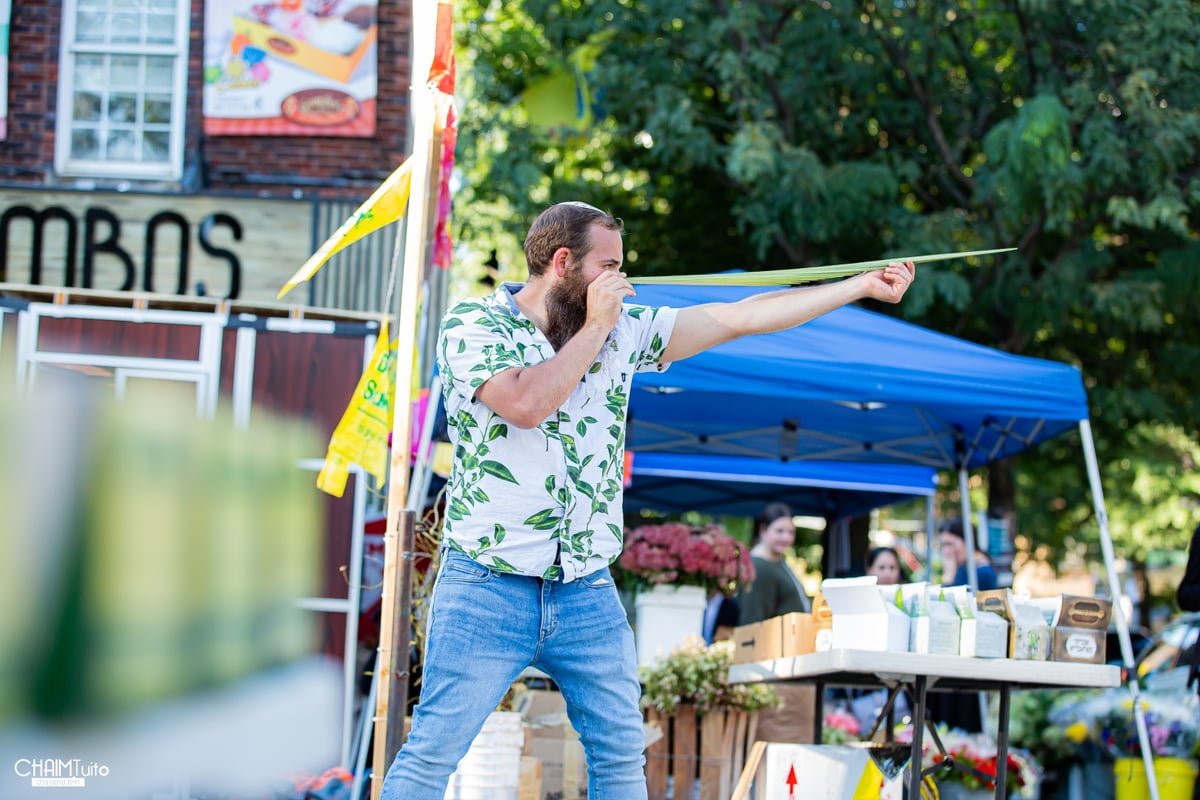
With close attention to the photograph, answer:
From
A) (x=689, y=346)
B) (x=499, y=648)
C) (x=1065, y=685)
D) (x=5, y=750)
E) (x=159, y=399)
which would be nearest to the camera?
(x=499, y=648)

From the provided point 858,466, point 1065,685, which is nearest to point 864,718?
point 858,466

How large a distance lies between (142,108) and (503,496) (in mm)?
9009

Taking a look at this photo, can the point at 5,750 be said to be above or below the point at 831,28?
below

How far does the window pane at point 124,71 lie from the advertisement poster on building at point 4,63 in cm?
77

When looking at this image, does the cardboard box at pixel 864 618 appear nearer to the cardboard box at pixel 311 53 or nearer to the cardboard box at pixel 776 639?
the cardboard box at pixel 776 639

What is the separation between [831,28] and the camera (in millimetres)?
10836

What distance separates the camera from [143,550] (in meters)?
6.20

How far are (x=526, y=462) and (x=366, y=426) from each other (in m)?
2.55

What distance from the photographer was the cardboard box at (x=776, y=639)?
199 inches

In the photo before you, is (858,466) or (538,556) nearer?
(538,556)

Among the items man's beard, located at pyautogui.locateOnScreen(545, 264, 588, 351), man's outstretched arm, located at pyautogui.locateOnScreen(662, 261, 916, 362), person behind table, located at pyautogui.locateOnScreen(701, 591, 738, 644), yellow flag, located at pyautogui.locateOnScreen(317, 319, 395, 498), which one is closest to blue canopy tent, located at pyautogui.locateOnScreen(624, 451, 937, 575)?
person behind table, located at pyautogui.locateOnScreen(701, 591, 738, 644)

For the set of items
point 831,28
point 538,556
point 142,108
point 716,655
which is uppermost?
point 831,28

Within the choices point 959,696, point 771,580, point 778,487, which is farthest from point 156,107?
point 959,696

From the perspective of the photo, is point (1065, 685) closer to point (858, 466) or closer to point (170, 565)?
point (170, 565)
